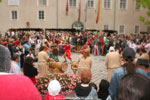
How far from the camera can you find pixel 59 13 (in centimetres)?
3158

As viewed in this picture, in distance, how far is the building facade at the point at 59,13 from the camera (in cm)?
3124

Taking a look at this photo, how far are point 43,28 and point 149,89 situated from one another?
102ft

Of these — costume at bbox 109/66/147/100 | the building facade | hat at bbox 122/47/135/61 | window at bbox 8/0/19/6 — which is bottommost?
costume at bbox 109/66/147/100

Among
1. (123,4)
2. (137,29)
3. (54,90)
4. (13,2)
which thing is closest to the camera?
(54,90)

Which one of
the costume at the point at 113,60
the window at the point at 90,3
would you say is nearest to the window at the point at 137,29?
the window at the point at 90,3

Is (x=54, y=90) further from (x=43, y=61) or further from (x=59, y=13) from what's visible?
(x=59, y=13)

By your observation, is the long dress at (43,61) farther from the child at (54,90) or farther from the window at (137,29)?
the window at (137,29)

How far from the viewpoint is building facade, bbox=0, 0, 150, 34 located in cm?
3124

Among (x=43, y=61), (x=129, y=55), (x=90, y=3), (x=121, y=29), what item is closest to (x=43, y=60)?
(x=43, y=61)

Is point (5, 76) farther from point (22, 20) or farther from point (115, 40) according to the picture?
point (22, 20)

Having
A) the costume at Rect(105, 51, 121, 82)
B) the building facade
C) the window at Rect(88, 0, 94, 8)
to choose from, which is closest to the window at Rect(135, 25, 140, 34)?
the building facade

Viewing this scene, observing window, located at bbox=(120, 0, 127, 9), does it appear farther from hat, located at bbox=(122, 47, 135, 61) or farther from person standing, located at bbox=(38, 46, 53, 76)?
hat, located at bbox=(122, 47, 135, 61)

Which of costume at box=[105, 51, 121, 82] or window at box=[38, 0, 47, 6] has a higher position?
window at box=[38, 0, 47, 6]

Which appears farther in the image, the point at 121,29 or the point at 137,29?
the point at 137,29
